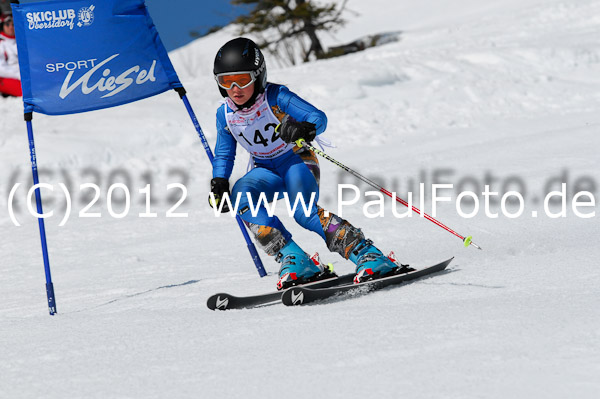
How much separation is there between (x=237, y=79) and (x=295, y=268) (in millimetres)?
1136

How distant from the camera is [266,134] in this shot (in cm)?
440

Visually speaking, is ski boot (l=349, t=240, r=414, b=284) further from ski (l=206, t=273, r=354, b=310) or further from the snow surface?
ski (l=206, t=273, r=354, b=310)

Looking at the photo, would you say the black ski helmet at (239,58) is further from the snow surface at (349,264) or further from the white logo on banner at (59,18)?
the white logo on banner at (59,18)

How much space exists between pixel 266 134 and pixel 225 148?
33 cm

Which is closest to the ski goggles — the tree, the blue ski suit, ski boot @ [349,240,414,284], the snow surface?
the blue ski suit

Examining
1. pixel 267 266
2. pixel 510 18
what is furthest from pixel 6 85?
pixel 510 18

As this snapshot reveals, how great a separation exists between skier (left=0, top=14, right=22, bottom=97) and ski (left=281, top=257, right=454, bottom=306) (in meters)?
10.9

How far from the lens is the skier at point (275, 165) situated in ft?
13.6

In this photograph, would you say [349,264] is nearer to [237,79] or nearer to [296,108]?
[296,108]

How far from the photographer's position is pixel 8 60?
13625mm

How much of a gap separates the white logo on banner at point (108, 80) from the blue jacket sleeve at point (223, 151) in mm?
1175

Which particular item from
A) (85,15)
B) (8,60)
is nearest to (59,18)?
(85,15)

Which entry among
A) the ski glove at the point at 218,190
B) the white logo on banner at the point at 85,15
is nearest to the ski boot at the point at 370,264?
the ski glove at the point at 218,190

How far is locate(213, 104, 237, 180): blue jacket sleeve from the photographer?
14.9 feet
